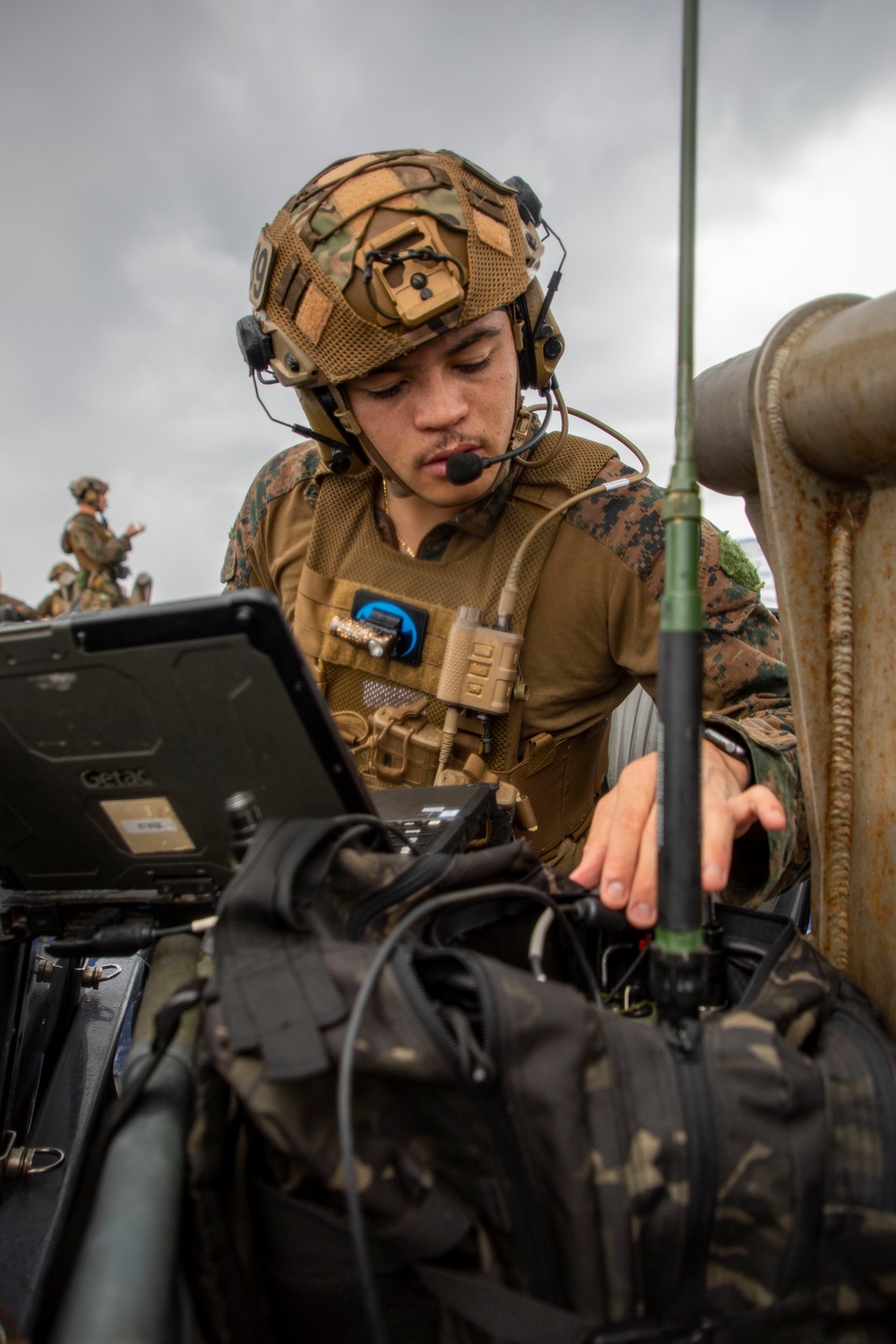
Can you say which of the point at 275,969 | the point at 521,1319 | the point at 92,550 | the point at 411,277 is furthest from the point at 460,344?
the point at 92,550

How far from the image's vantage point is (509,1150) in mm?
536

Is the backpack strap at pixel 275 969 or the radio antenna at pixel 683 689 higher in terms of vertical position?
the radio antenna at pixel 683 689

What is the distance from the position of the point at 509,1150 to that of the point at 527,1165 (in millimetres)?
16

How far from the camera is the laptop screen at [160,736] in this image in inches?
28.2

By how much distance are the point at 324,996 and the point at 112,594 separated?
23.4 feet

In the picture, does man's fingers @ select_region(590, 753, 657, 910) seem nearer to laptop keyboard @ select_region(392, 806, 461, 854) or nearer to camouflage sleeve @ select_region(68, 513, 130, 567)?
laptop keyboard @ select_region(392, 806, 461, 854)

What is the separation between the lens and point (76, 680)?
754mm

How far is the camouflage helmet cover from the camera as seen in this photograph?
4.22 ft

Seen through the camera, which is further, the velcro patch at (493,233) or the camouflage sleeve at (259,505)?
the camouflage sleeve at (259,505)

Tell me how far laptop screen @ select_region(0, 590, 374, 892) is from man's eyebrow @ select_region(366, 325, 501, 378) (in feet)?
2.62

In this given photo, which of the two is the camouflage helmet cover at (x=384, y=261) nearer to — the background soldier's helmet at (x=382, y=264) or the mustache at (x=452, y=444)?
the background soldier's helmet at (x=382, y=264)

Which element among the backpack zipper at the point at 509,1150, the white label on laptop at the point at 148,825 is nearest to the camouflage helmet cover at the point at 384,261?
the white label on laptop at the point at 148,825

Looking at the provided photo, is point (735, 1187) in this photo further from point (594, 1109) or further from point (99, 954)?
point (99, 954)

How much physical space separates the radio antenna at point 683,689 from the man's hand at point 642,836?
0.48 feet
